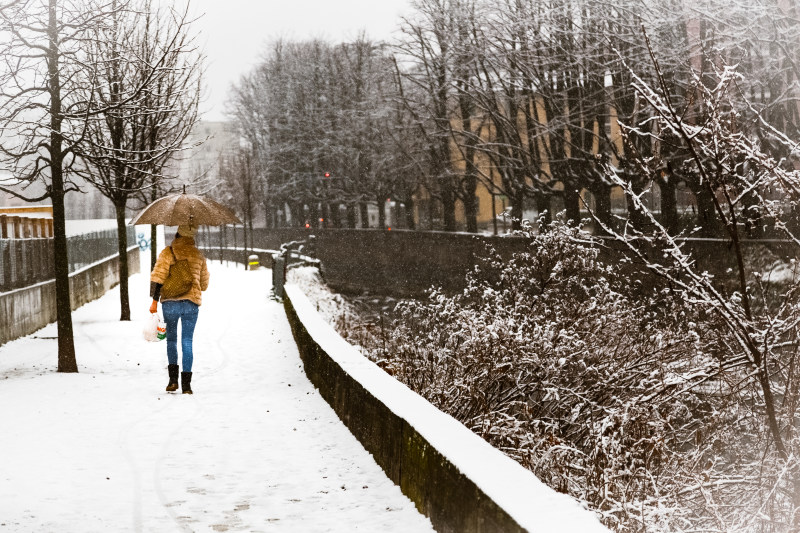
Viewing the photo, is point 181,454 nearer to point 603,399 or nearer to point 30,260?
point 603,399

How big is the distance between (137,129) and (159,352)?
21.8 feet

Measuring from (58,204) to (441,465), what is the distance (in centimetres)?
855

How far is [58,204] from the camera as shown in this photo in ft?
40.8

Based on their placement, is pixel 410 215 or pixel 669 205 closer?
pixel 669 205

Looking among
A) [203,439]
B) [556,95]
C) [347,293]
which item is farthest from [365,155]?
[203,439]

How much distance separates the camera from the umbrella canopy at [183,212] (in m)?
10.5

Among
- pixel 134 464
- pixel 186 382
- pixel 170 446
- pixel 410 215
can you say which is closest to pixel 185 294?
pixel 186 382

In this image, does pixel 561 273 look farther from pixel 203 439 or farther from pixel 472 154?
pixel 472 154

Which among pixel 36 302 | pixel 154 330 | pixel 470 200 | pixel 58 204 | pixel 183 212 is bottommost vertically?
pixel 36 302

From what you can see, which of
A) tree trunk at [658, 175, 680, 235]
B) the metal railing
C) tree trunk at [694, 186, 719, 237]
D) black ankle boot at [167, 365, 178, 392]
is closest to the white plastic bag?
black ankle boot at [167, 365, 178, 392]

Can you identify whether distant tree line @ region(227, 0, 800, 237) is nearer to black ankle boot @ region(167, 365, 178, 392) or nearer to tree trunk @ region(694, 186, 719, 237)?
tree trunk @ region(694, 186, 719, 237)

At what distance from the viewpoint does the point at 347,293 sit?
38.1 metres

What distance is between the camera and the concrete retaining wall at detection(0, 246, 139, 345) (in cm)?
1588

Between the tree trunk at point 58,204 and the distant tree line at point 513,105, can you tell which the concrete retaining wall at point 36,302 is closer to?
the tree trunk at point 58,204
